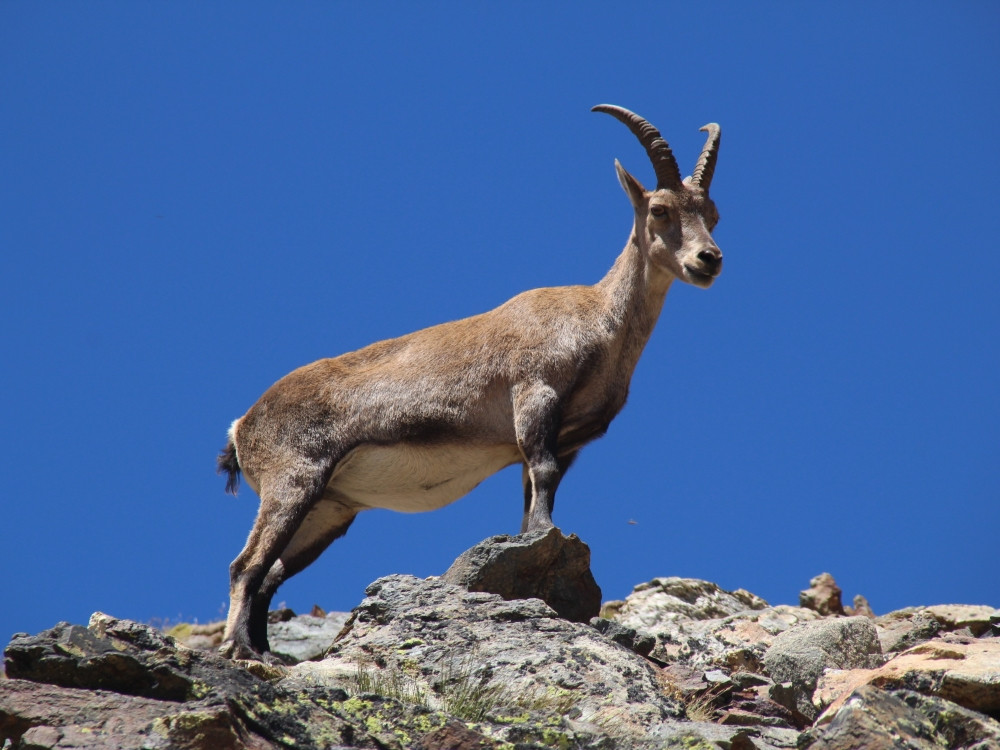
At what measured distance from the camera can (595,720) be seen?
611 centimetres

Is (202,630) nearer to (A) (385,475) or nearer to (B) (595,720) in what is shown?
(A) (385,475)

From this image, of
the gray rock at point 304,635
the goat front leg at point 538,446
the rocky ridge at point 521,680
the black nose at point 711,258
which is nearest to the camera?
the rocky ridge at point 521,680

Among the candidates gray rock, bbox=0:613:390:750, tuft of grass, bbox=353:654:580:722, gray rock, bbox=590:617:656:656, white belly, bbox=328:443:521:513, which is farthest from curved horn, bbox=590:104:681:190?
gray rock, bbox=0:613:390:750

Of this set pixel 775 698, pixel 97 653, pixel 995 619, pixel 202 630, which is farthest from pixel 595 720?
pixel 202 630

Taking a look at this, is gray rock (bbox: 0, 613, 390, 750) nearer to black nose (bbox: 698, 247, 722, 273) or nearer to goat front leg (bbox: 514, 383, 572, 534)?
goat front leg (bbox: 514, 383, 572, 534)

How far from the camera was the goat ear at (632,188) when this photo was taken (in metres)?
11.0

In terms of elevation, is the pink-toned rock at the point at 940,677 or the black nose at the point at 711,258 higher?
the black nose at the point at 711,258

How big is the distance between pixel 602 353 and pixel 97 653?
5.60 meters

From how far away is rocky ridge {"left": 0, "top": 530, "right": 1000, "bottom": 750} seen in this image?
16.5 feet

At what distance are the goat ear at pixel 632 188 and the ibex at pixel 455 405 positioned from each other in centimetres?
10

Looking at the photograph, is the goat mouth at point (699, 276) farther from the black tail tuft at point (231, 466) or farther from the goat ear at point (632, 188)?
the black tail tuft at point (231, 466)

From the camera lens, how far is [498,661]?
22.4 ft

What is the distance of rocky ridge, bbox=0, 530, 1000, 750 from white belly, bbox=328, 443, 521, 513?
5.75ft

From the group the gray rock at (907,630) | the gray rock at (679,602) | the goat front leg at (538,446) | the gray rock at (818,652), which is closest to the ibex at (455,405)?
the goat front leg at (538,446)
